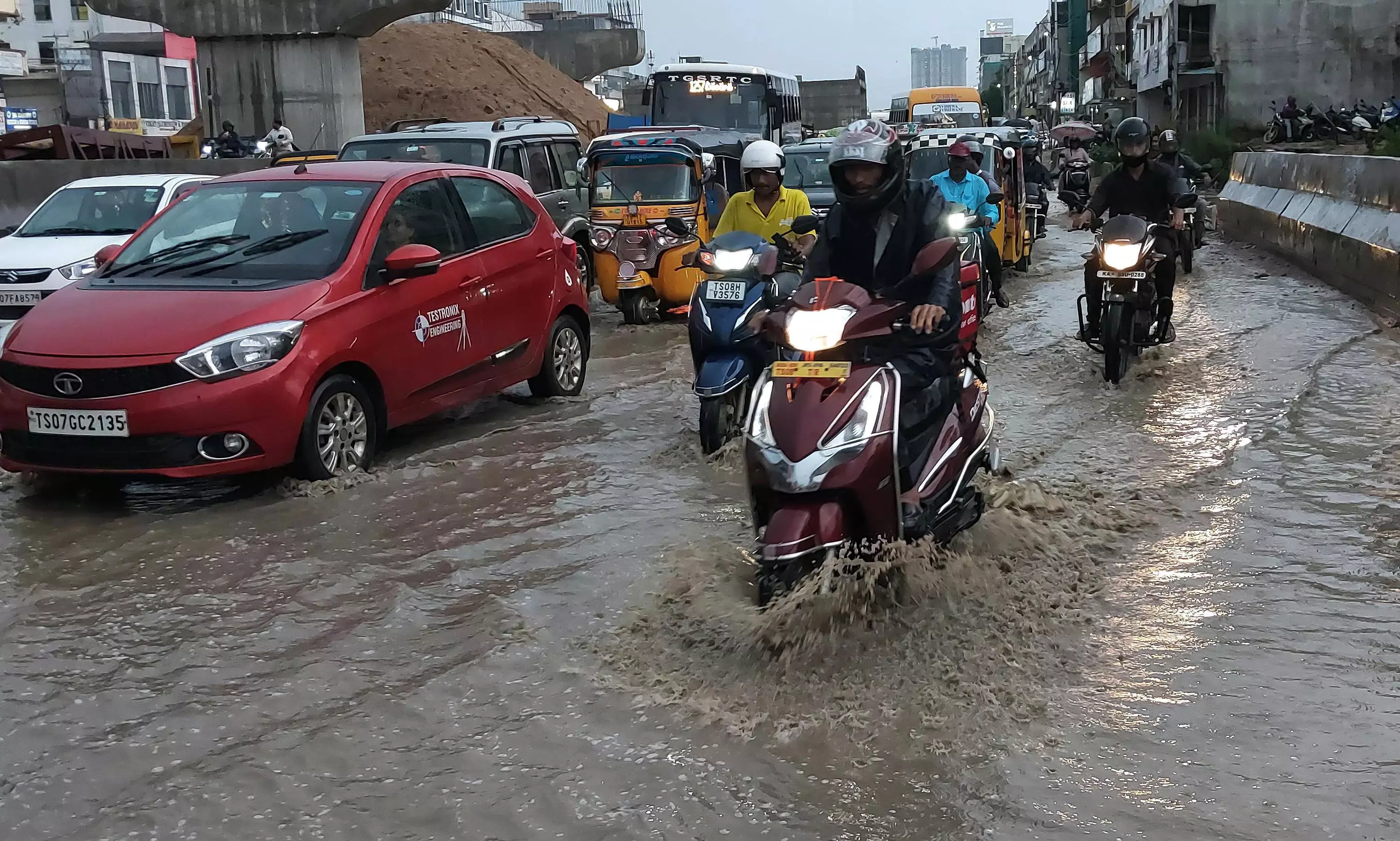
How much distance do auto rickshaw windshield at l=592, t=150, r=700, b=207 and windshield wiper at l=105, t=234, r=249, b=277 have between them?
6.91 meters

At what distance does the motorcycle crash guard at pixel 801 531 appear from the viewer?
4.37 metres

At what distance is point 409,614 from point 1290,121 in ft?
111

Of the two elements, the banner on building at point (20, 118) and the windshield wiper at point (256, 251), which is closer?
the windshield wiper at point (256, 251)

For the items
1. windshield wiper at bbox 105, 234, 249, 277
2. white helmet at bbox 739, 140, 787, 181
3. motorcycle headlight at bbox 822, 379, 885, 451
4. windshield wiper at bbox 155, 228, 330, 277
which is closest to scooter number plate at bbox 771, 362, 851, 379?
motorcycle headlight at bbox 822, 379, 885, 451

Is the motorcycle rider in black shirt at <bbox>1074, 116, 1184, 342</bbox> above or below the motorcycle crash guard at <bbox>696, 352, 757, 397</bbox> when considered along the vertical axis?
above

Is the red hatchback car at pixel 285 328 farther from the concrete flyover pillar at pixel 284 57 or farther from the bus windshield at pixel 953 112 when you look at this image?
the bus windshield at pixel 953 112

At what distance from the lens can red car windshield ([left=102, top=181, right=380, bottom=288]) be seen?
22.9ft

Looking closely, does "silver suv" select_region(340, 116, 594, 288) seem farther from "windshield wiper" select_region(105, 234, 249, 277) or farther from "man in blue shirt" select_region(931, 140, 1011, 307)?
"windshield wiper" select_region(105, 234, 249, 277)

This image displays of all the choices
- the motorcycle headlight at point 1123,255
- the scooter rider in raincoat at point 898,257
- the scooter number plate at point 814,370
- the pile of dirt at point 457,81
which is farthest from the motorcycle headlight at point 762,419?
the pile of dirt at point 457,81

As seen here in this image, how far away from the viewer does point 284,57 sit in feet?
97.8

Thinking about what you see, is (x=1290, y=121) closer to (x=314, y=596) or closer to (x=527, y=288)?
(x=527, y=288)

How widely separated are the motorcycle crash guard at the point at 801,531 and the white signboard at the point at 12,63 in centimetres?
5958

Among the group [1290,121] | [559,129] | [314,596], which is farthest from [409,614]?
[1290,121]

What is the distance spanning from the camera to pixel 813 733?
157 inches
